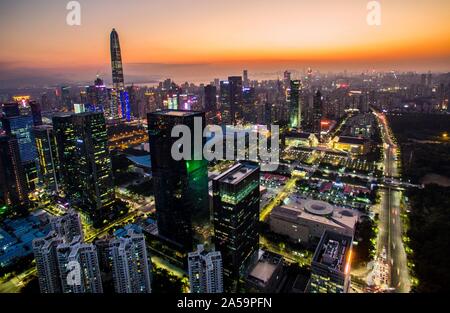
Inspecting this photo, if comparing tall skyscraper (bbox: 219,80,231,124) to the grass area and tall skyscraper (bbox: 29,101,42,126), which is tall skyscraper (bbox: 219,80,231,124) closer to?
tall skyscraper (bbox: 29,101,42,126)

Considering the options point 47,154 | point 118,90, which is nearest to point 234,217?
point 47,154

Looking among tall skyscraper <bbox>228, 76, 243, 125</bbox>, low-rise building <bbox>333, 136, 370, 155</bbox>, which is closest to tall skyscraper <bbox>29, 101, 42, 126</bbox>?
tall skyscraper <bbox>228, 76, 243, 125</bbox>

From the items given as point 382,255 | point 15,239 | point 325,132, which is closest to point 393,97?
point 325,132

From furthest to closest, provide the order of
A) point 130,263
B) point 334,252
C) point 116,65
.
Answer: point 116,65, point 130,263, point 334,252

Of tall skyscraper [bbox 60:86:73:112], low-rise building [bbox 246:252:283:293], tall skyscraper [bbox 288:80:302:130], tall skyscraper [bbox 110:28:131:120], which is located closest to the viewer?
low-rise building [bbox 246:252:283:293]

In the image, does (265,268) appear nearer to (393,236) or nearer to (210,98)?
(393,236)

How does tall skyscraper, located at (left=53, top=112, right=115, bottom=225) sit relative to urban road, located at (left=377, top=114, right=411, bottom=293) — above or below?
above
